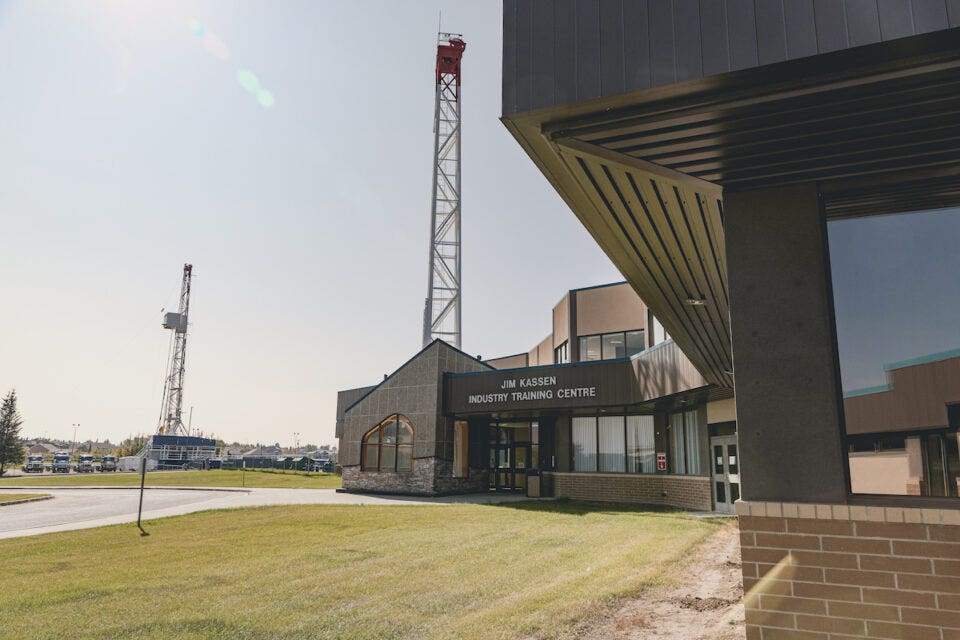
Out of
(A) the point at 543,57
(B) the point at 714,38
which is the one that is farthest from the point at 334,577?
(B) the point at 714,38

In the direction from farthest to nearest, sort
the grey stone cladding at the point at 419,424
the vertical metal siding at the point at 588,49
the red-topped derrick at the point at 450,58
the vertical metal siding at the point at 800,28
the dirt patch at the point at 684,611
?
the red-topped derrick at the point at 450,58 → the grey stone cladding at the point at 419,424 → the dirt patch at the point at 684,611 → the vertical metal siding at the point at 588,49 → the vertical metal siding at the point at 800,28

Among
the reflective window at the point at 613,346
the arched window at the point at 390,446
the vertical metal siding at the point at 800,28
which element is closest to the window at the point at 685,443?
the reflective window at the point at 613,346

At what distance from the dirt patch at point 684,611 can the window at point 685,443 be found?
11.0 m

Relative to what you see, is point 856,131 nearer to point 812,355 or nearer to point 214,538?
point 812,355

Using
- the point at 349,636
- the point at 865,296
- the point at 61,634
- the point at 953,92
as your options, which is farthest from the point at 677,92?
the point at 61,634

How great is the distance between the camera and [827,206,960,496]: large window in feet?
18.0

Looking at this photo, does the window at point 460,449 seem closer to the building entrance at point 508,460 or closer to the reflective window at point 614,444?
the building entrance at point 508,460

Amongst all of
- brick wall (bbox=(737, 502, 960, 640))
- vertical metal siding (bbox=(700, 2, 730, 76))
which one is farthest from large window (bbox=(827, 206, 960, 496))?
vertical metal siding (bbox=(700, 2, 730, 76))

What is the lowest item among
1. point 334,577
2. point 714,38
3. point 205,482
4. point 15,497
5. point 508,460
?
point 205,482

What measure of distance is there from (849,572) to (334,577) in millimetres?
6603

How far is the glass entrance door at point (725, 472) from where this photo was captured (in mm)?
17500

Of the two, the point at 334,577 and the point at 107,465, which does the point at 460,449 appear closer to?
the point at 334,577

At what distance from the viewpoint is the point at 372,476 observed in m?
27.6

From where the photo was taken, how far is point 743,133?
4.81 metres
